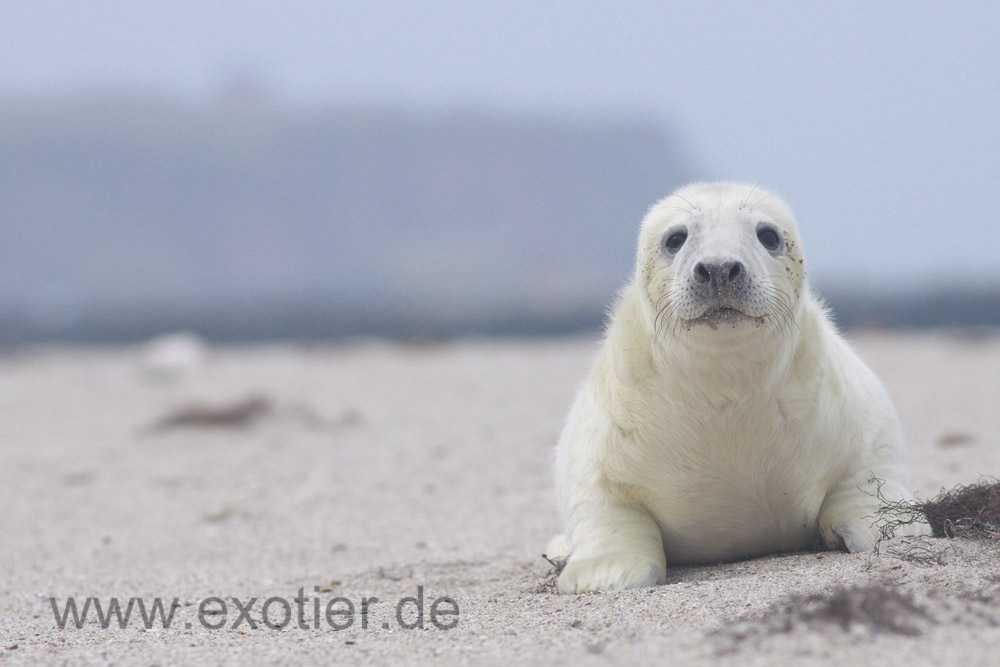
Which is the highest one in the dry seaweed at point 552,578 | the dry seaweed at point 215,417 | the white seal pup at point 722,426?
the dry seaweed at point 215,417

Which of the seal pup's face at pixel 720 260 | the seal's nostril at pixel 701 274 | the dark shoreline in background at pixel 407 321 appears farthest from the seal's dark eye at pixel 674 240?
the dark shoreline in background at pixel 407 321

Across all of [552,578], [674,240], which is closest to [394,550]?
[552,578]

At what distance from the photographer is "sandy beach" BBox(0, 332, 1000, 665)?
284 centimetres

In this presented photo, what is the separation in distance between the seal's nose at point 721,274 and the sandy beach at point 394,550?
0.95 meters

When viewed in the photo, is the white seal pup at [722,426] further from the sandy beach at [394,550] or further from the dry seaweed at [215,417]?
the dry seaweed at [215,417]

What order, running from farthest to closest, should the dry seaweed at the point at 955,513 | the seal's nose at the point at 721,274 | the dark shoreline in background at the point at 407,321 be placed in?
the dark shoreline in background at the point at 407,321
the dry seaweed at the point at 955,513
the seal's nose at the point at 721,274

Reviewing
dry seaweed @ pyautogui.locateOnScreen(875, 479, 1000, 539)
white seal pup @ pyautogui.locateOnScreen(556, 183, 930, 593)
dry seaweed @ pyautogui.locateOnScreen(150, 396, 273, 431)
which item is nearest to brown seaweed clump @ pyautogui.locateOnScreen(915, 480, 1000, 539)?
dry seaweed @ pyautogui.locateOnScreen(875, 479, 1000, 539)

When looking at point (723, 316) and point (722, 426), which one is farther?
point (722, 426)

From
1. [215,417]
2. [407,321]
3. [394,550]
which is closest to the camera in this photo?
[394,550]

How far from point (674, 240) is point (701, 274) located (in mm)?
453

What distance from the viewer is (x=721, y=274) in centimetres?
348

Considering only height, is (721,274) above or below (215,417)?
below

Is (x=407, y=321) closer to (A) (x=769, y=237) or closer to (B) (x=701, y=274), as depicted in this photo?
(A) (x=769, y=237)

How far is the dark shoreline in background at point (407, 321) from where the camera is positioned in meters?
26.1
